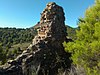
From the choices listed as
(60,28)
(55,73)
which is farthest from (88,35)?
(60,28)

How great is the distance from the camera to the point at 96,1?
2667cm

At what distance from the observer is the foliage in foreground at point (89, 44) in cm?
2355

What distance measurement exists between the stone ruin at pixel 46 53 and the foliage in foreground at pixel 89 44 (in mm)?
11081

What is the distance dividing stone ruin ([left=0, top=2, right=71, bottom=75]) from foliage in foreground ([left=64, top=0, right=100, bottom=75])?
11081 millimetres

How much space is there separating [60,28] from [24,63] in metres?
9.91

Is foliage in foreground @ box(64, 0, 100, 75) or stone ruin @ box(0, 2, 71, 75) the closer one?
foliage in foreground @ box(64, 0, 100, 75)

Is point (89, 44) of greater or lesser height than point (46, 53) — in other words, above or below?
Answer: above

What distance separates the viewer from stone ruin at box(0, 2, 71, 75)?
3722cm

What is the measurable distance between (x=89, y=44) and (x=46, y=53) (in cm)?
1640

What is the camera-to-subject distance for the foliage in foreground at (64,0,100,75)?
23.5 metres

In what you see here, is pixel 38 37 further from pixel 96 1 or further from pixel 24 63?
pixel 96 1

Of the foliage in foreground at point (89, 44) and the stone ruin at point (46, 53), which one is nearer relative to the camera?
the foliage in foreground at point (89, 44)

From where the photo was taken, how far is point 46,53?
3941 centimetres

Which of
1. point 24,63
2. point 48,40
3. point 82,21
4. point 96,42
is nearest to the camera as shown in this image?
point 96,42
